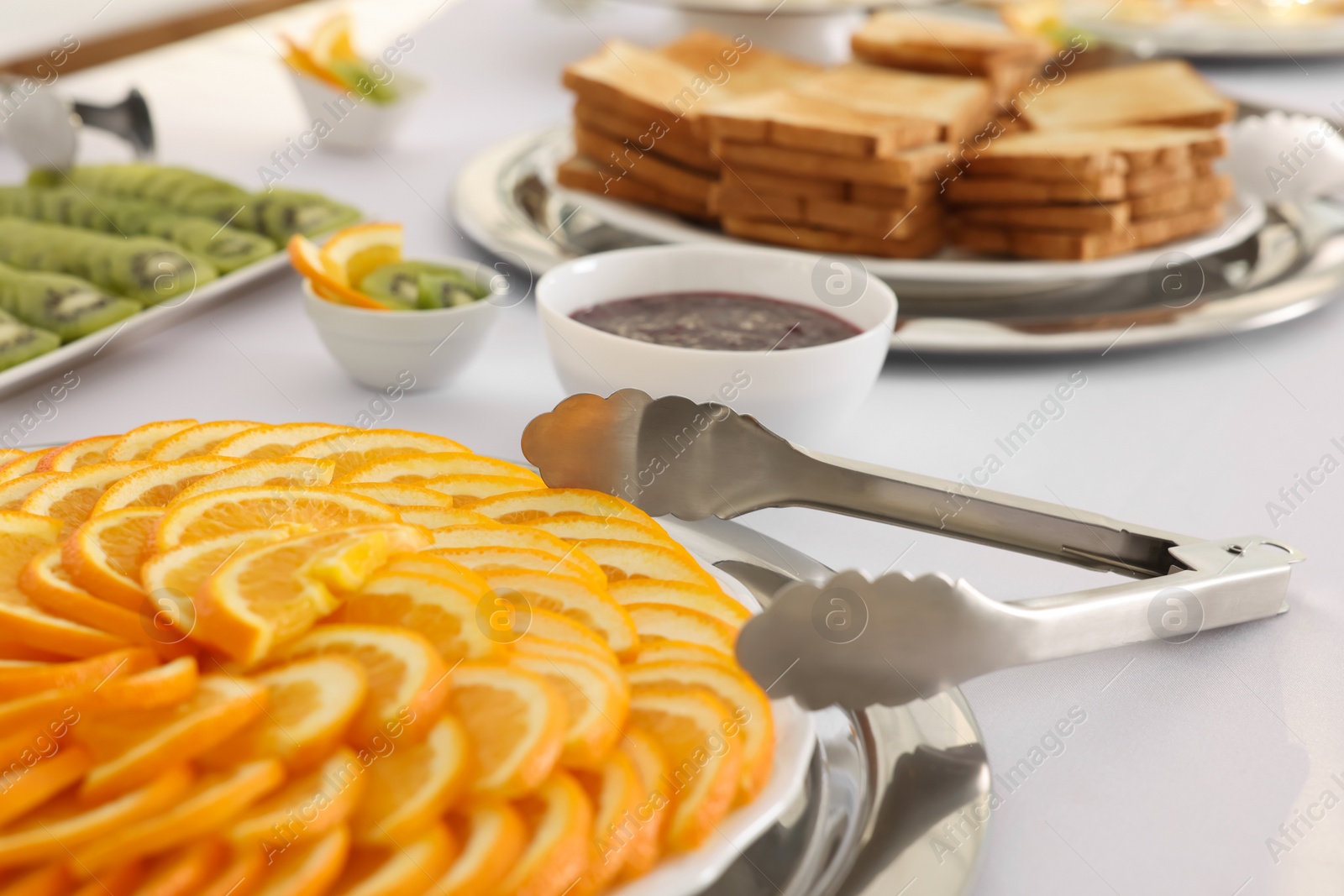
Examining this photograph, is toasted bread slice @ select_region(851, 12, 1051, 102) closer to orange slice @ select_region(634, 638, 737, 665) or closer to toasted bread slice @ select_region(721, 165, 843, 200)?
toasted bread slice @ select_region(721, 165, 843, 200)

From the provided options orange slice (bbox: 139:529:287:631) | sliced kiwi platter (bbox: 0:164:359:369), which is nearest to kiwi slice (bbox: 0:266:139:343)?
sliced kiwi platter (bbox: 0:164:359:369)

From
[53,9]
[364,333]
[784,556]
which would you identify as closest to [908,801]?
[784,556]

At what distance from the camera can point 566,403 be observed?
3.88 feet

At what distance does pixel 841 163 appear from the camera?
188cm

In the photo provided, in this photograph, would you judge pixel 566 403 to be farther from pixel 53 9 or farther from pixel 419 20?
pixel 53 9

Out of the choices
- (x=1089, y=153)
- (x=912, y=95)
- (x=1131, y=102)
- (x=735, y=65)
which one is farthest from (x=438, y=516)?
(x=1131, y=102)

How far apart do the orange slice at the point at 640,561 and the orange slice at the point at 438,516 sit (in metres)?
0.09

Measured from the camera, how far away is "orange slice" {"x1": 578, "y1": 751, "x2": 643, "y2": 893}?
75 cm

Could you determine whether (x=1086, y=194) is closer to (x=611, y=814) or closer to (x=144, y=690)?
(x=611, y=814)

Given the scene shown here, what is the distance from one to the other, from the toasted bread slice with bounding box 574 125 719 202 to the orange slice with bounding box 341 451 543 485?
89 centimetres

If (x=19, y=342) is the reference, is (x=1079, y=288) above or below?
below

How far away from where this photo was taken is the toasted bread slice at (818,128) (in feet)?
6.06

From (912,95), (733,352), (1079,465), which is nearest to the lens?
(733,352)

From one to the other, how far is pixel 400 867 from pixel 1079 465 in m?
1.02
